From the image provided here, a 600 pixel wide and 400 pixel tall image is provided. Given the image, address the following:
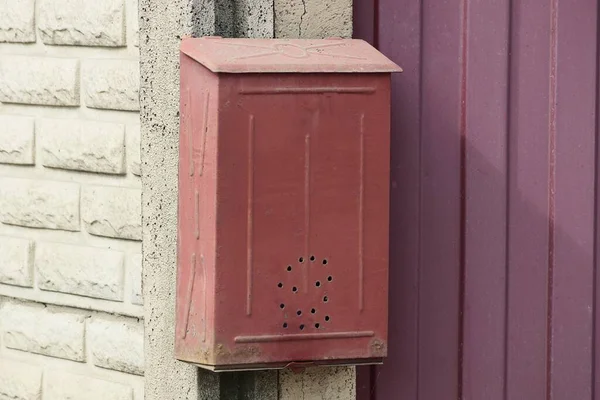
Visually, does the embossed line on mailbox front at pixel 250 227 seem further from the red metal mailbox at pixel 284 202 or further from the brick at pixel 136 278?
the brick at pixel 136 278

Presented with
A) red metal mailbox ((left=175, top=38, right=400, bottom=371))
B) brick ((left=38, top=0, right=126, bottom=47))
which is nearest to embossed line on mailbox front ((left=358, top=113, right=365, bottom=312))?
red metal mailbox ((left=175, top=38, right=400, bottom=371))

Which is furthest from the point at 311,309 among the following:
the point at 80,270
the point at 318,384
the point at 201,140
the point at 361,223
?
the point at 80,270

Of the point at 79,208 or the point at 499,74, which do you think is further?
the point at 79,208

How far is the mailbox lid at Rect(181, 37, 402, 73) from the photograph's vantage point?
3438 mm

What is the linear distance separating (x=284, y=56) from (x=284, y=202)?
0.38 meters

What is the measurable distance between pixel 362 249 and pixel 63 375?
127 centimetres

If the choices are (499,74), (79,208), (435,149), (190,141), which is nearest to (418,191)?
(435,149)

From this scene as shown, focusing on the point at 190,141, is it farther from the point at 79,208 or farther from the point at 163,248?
the point at 79,208

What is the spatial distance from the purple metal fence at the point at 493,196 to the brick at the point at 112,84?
0.70 meters

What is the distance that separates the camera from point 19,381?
448 centimetres

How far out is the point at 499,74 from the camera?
12.7ft

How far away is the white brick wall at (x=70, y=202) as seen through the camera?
13.5 ft

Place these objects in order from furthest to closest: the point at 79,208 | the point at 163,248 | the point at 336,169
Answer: the point at 79,208, the point at 163,248, the point at 336,169

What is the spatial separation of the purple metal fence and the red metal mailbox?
0.33 metres
